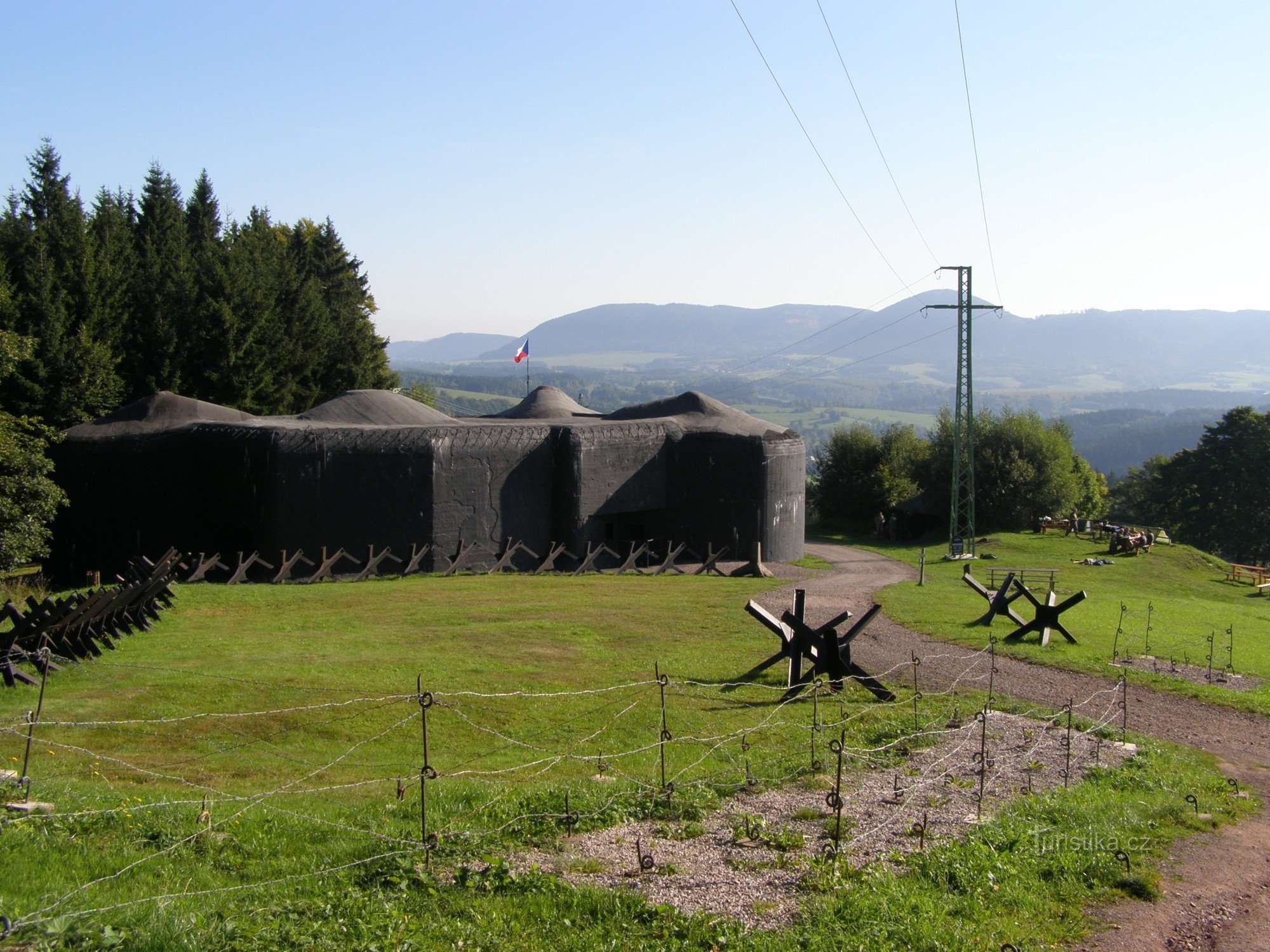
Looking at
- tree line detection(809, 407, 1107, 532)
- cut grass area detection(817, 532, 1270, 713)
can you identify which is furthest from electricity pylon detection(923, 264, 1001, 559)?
tree line detection(809, 407, 1107, 532)

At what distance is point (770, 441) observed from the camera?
3309 centimetres

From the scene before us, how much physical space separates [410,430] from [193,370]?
18.0 meters

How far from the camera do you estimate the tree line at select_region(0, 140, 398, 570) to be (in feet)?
85.6

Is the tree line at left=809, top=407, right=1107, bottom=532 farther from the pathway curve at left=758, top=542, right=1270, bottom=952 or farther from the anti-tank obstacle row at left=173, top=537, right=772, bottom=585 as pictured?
the pathway curve at left=758, top=542, right=1270, bottom=952

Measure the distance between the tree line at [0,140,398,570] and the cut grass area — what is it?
22.0m

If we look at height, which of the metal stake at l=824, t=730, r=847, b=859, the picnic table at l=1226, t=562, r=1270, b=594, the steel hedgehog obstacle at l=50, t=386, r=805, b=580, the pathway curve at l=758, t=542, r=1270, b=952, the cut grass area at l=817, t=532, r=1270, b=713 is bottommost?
the picnic table at l=1226, t=562, r=1270, b=594

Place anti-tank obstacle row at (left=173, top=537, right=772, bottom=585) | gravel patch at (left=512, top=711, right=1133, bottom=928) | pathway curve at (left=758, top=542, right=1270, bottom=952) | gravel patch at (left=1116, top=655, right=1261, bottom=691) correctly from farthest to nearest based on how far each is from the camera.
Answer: anti-tank obstacle row at (left=173, top=537, right=772, bottom=585) < gravel patch at (left=1116, top=655, right=1261, bottom=691) < gravel patch at (left=512, top=711, right=1133, bottom=928) < pathway curve at (left=758, top=542, right=1270, bottom=952)

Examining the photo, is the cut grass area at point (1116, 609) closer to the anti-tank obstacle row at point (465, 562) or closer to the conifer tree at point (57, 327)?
the anti-tank obstacle row at point (465, 562)

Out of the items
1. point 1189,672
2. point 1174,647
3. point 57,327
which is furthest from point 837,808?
point 57,327

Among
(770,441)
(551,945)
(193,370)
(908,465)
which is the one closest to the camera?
(551,945)

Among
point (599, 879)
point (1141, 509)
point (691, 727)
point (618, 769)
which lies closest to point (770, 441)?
point (691, 727)

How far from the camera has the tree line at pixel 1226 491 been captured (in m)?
53.9

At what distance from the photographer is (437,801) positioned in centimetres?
922

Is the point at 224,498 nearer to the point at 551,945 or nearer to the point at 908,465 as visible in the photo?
the point at 551,945
